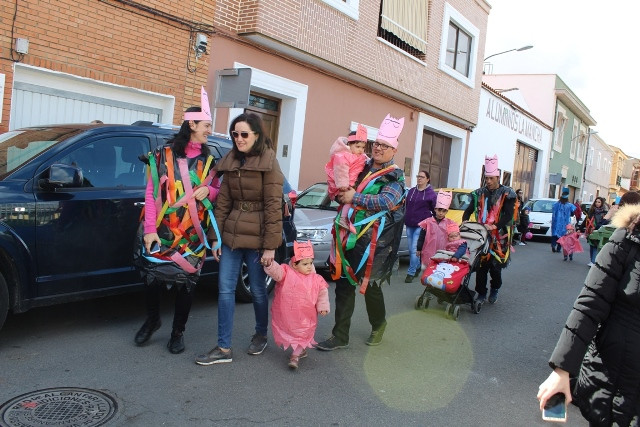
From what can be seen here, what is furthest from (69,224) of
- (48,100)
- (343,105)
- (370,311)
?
(343,105)

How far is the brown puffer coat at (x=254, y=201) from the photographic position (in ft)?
14.1

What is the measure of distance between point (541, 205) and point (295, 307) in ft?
59.6

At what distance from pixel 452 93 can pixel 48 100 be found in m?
13.1

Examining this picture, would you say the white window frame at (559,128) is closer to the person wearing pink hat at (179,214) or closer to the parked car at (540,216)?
the parked car at (540,216)

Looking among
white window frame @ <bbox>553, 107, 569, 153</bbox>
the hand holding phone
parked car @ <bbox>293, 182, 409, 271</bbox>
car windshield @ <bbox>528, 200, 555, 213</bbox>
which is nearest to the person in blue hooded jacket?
car windshield @ <bbox>528, 200, 555, 213</bbox>

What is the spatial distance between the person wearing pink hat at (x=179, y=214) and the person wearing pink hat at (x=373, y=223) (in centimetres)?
115

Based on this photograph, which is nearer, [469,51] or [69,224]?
[69,224]

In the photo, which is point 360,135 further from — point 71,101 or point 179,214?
point 71,101

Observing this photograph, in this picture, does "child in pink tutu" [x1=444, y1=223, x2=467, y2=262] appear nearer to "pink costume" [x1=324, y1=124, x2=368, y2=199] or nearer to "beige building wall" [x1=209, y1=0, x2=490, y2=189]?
"pink costume" [x1=324, y1=124, x2=368, y2=199]

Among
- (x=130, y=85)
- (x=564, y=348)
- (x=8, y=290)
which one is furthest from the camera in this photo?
(x=130, y=85)

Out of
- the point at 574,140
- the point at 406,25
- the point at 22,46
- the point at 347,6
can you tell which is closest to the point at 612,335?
the point at 22,46

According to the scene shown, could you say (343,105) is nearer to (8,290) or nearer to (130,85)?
(130,85)

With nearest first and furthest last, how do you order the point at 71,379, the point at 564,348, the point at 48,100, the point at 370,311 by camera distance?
the point at 564,348
the point at 71,379
the point at 370,311
the point at 48,100

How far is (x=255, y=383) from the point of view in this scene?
4074 mm
